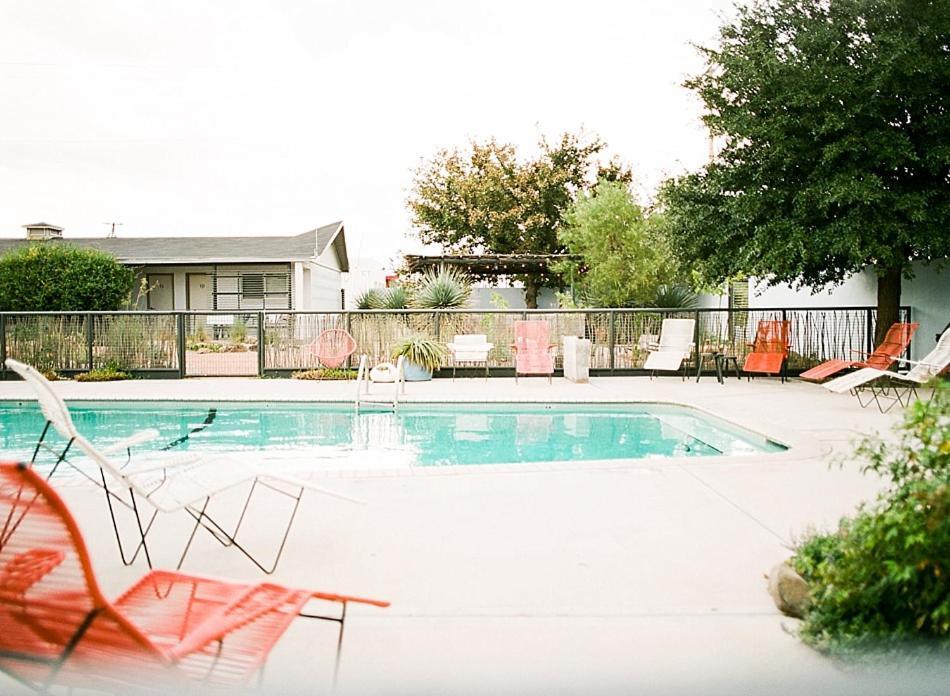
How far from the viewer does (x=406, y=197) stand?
32156 mm

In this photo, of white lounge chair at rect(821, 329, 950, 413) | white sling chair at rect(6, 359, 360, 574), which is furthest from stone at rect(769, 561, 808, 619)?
white lounge chair at rect(821, 329, 950, 413)

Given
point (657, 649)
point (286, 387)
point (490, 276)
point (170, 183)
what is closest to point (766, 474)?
point (657, 649)

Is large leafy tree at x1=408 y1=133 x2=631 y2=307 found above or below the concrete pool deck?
above

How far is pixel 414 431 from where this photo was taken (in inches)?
360

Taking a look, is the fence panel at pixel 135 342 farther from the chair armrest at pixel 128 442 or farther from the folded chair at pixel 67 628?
the folded chair at pixel 67 628

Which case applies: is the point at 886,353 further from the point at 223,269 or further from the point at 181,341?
the point at 223,269

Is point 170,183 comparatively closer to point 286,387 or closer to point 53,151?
point 53,151

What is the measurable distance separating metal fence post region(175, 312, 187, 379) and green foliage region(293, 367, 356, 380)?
191 cm

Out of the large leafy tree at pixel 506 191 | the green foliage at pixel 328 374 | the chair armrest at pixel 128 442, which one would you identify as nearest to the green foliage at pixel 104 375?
the green foliage at pixel 328 374

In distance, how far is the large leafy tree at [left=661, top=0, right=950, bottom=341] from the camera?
10297mm

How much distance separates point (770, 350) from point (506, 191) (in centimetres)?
1869

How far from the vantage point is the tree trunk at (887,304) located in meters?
12.4

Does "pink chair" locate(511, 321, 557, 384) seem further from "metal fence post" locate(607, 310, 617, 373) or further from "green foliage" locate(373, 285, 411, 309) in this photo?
"green foliage" locate(373, 285, 411, 309)

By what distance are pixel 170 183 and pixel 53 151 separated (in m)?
4.81
